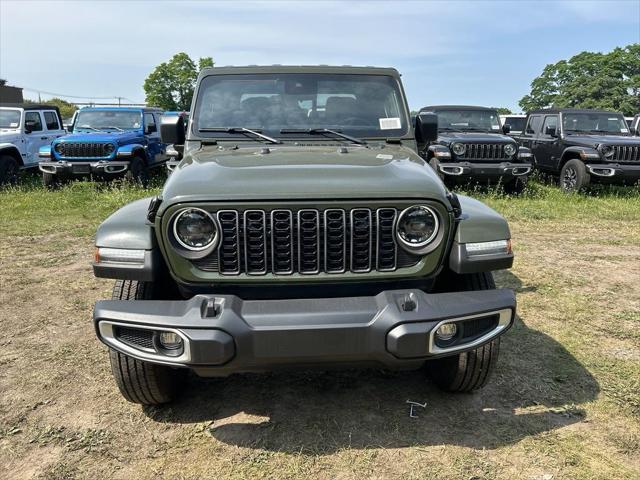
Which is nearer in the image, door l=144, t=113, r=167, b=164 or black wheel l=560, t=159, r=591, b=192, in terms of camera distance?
black wheel l=560, t=159, r=591, b=192

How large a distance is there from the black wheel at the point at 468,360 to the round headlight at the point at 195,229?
1.26 m

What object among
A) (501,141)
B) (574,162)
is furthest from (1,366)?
(574,162)

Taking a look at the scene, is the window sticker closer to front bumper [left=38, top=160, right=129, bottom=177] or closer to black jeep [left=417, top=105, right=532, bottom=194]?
black jeep [left=417, top=105, right=532, bottom=194]

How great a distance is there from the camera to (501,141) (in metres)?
10.5

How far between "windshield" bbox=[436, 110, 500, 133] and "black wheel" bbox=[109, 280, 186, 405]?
32.6 ft

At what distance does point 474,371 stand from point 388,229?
1013 millimetres

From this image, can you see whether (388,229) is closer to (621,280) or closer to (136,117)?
(621,280)

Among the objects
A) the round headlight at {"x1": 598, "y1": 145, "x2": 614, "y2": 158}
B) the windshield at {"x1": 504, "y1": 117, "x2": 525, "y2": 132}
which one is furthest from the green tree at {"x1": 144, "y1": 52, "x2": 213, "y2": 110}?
the round headlight at {"x1": 598, "y1": 145, "x2": 614, "y2": 158}

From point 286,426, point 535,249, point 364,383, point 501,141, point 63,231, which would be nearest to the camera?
point 286,426

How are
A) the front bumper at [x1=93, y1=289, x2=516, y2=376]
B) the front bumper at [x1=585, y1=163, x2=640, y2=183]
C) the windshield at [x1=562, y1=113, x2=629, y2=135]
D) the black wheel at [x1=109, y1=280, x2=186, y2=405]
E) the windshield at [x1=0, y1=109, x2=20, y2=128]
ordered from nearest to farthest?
the front bumper at [x1=93, y1=289, x2=516, y2=376] → the black wheel at [x1=109, y1=280, x2=186, y2=405] → the front bumper at [x1=585, y1=163, x2=640, y2=183] → the windshield at [x1=562, y1=113, x2=629, y2=135] → the windshield at [x1=0, y1=109, x2=20, y2=128]

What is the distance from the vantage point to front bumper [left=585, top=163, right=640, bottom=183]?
33.7ft

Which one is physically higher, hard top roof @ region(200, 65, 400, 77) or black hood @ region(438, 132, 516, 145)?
hard top roof @ region(200, 65, 400, 77)

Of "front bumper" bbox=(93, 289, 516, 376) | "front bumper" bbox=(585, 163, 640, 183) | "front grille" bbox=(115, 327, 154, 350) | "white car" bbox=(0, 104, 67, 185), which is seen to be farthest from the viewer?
"white car" bbox=(0, 104, 67, 185)

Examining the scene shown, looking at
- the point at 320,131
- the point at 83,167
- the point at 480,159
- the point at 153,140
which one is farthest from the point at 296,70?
the point at 153,140
